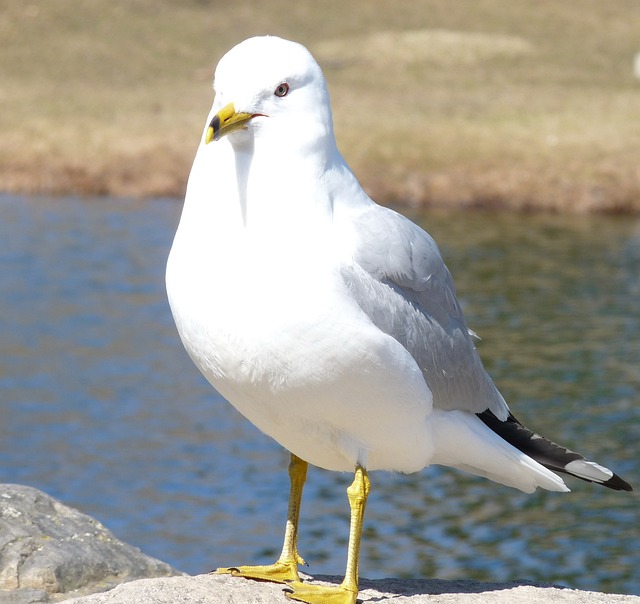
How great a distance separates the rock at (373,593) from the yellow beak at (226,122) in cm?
249

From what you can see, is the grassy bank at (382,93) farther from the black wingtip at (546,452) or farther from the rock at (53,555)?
the black wingtip at (546,452)

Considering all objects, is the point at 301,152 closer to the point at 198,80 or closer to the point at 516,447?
the point at 516,447

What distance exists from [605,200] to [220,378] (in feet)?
111

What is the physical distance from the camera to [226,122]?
19.9 feet

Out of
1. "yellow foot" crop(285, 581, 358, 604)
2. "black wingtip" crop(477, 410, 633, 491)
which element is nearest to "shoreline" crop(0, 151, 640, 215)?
"black wingtip" crop(477, 410, 633, 491)

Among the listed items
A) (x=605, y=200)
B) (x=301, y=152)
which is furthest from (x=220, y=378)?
(x=605, y=200)

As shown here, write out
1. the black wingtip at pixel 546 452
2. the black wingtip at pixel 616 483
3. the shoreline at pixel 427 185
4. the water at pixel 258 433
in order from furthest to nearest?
the shoreline at pixel 427 185, the water at pixel 258 433, the black wingtip at pixel 616 483, the black wingtip at pixel 546 452

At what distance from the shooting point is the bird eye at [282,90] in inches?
246

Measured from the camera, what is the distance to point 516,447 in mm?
7516

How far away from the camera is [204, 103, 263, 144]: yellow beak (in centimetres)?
600

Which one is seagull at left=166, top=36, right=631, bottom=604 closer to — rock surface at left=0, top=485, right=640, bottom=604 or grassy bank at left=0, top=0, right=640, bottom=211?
rock surface at left=0, top=485, right=640, bottom=604

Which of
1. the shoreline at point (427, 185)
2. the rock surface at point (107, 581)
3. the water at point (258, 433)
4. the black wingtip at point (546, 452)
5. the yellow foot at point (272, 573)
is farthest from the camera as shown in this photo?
the shoreline at point (427, 185)

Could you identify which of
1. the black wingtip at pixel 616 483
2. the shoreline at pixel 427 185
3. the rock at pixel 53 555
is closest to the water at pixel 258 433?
the shoreline at pixel 427 185

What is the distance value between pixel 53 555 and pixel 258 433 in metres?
12.2
